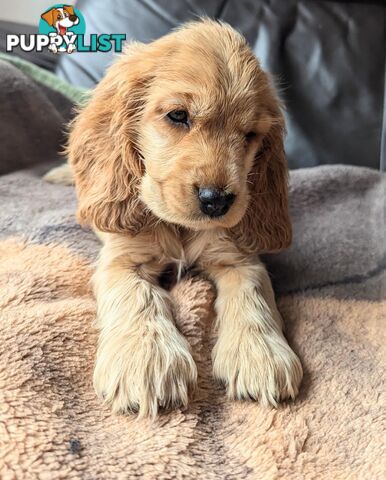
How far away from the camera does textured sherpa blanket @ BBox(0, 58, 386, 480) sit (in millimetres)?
1141

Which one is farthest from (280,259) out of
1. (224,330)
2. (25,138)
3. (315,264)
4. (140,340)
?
(25,138)

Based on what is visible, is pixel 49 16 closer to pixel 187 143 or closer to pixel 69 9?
pixel 69 9

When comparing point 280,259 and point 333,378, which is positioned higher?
point 333,378

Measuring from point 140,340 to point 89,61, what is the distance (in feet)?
6.56

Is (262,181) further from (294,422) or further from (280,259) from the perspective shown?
(294,422)

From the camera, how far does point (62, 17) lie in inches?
116

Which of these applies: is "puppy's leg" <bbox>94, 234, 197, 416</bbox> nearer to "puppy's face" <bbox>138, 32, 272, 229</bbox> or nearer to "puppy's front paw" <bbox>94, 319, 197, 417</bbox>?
"puppy's front paw" <bbox>94, 319, 197, 417</bbox>

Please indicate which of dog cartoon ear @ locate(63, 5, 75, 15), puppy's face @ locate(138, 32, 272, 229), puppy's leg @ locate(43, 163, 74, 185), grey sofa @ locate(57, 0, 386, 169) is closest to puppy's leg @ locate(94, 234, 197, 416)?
puppy's face @ locate(138, 32, 272, 229)

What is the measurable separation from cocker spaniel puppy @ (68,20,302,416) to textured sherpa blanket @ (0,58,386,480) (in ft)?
0.18

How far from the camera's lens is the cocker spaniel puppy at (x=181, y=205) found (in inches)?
54.0

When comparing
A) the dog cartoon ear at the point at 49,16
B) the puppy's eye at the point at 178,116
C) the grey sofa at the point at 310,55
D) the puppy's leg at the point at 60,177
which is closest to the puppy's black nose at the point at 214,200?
the puppy's eye at the point at 178,116

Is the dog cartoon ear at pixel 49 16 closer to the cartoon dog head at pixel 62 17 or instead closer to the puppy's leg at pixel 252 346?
the cartoon dog head at pixel 62 17

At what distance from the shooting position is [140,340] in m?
1.38

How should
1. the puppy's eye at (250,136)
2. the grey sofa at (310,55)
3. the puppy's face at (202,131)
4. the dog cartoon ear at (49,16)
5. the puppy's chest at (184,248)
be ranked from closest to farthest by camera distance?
the puppy's face at (202,131) → the puppy's eye at (250,136) → the puppy's chest at (184,248) → the grey sofa at (310,55) → the dog cartoon ear at (49,16)
